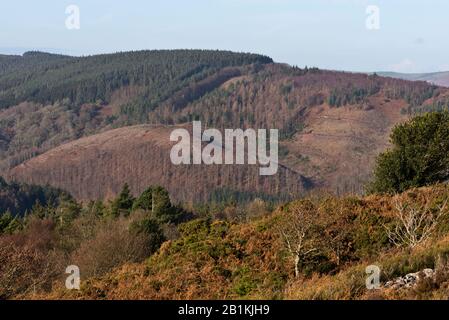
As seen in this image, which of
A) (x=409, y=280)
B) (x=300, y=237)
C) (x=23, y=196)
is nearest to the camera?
(x=409, y=280)

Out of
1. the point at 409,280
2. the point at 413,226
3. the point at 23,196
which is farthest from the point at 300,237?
the point at 23,196

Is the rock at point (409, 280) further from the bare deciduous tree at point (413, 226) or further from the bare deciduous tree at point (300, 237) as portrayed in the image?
the bare deciduous tree at point (300, 237)

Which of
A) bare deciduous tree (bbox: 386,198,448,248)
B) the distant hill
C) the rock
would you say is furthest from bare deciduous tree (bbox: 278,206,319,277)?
the distant hill

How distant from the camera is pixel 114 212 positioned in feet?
228

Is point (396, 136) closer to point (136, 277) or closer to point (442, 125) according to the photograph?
point (442, 125)

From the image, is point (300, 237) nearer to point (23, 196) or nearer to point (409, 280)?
point (409, 280)

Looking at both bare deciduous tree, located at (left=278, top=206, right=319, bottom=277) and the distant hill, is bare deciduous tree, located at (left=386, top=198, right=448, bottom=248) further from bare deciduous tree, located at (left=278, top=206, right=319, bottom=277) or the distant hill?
the distant hill

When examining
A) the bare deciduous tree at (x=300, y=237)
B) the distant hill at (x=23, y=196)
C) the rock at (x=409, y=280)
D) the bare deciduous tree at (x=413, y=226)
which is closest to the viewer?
the rock at (x=409, y=280)

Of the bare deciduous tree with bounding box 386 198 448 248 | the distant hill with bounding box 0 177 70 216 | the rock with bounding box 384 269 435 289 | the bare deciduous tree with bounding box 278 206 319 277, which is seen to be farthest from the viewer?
the distant hill with bounding box 0 177 70 216

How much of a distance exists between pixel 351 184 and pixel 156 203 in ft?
468

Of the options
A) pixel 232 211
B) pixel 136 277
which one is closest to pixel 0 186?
pixel 232 211

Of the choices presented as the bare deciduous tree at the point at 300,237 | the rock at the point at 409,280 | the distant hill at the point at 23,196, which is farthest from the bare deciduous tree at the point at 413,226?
the distant hill at the point at 23,196

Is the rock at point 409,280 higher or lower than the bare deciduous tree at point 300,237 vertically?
higher

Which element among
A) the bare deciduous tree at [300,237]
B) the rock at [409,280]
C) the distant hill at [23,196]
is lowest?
the distant hill at [23,196]
